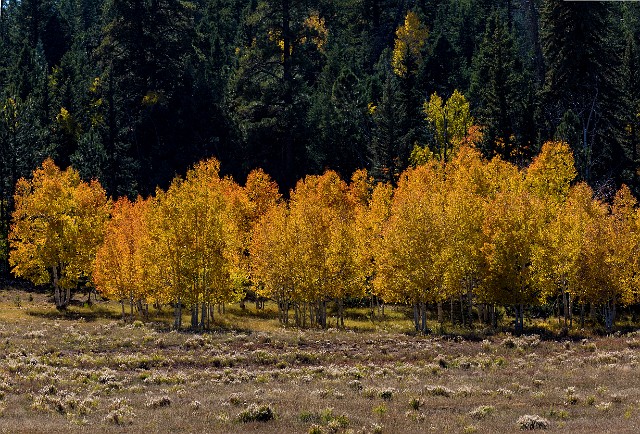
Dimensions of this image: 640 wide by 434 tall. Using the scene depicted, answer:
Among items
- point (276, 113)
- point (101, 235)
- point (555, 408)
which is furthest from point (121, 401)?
point (276, 113)

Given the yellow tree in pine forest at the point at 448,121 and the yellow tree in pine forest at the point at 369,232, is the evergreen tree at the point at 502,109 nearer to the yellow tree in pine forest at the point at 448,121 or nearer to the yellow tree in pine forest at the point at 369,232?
the yellow tree in pine forest at the point at 448,121

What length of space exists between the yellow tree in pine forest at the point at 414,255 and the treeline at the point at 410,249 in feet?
0.28

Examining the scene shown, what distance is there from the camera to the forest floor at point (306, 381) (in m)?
27.8

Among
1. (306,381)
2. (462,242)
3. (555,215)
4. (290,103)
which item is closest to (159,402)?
(306,381)

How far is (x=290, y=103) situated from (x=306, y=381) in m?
61.2

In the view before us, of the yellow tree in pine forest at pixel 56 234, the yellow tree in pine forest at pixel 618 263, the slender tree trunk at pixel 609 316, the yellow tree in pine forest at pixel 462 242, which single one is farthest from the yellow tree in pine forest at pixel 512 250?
the yellow tree in pine forest at pixel 56 234

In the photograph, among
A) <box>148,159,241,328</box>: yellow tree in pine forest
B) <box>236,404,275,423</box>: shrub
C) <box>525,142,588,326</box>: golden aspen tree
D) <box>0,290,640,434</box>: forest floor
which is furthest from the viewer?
<box>148,159,241,328</box>: yellow tree in pine forest

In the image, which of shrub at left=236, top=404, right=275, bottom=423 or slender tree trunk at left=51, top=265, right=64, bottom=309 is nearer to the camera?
shrub at left=236, top=404, right=275, bottom=423

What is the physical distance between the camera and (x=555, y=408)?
29812 mm

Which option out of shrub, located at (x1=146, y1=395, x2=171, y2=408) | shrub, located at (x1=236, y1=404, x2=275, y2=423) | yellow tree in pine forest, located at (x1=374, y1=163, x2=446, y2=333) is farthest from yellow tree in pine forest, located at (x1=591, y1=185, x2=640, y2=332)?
shrub, located at (x1=146, y1=395, x2=171, y2=408)

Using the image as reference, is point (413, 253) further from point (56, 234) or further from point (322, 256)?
point (56, 234)

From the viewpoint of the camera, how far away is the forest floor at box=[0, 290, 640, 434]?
2781 centimetres

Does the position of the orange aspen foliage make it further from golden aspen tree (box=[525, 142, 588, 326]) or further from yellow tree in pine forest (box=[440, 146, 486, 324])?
golden aspen tree (box=[525, 142, 588, 326])

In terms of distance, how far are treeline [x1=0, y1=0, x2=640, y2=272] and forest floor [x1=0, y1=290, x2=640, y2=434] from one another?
1324 inches
